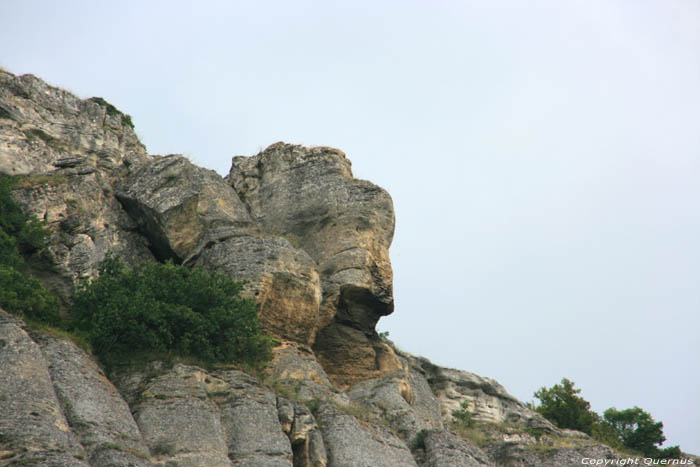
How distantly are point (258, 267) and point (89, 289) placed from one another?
301 inches

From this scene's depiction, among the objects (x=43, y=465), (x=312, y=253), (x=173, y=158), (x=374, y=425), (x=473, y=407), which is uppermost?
(x=173, y=158)

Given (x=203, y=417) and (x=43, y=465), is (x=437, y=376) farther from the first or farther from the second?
(x=43, y=465)

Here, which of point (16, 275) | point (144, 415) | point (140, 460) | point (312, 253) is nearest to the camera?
point (140, 460)

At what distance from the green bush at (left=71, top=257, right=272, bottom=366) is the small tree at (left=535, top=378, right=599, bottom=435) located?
26446 millimetres

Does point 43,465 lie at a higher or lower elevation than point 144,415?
lower

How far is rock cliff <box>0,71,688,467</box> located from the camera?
28531 mm

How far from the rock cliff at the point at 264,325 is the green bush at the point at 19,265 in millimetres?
744

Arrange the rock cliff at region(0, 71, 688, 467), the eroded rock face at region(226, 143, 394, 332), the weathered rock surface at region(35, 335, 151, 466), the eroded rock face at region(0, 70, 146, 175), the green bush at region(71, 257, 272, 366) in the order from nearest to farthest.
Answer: the weathered rock surface at region(35, 335, 151, 466) → the rock cliff at region(0, 71, 688, 467) → the green bush at region(71, 257, 272, 366) → the eroded rock face at region(226, 143, 394, 332) → the eroded rock face at region(0, 70, 146, 175)

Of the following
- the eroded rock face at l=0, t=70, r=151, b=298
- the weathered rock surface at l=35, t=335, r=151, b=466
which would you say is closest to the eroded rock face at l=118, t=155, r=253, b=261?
the eroded rock face at l=0, t=70, r=151, b=298

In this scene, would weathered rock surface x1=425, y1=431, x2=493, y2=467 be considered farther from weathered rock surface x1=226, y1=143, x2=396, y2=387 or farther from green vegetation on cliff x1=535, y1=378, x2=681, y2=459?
green vegetation on cliff x1=535, y1=378, x2=681, y2=459

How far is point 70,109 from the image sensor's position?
51406 millimetres

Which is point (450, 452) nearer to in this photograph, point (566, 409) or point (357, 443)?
point (357, 443)

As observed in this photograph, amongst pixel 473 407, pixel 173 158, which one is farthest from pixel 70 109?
pixel 473 407

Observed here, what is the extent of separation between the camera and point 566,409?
190 ft
